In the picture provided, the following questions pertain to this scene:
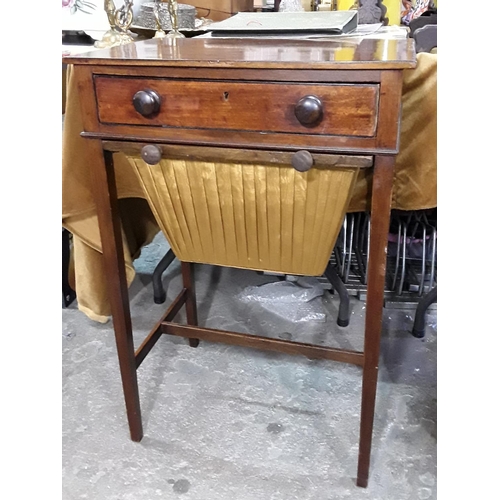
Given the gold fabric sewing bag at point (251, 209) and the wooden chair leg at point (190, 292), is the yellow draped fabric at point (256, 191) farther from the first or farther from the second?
the wooden chair leg at point (190, 292)

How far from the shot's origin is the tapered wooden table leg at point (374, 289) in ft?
2.82

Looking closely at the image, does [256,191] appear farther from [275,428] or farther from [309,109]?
[275,428]

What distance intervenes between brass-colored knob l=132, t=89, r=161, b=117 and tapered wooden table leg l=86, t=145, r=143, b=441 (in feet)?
0.41

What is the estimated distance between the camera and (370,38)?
3.34 feet

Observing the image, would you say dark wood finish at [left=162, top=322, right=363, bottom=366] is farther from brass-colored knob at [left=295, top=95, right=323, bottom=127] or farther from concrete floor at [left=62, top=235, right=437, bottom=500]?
brass-colored knob at [left=295, top=95, right=323, bottom=127]

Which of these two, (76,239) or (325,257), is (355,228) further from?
(76,239)

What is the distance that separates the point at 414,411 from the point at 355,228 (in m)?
0.60

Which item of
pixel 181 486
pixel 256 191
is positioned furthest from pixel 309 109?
pixel 181 486

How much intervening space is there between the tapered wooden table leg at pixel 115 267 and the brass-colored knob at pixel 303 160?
1.16ft

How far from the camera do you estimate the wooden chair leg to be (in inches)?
58.5

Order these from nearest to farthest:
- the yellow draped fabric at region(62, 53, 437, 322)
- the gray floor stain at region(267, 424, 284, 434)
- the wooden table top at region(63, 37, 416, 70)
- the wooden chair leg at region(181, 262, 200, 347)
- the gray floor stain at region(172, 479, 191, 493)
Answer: the wooden table top at region(63, 37, 416, 70) < the yellow draped fabric at region(62, 53, 437, 322) < the gray floor stain at region(172, 479, 191, 493) < the gray floor stain at region(267, 424, 284, 434) < the wooden chair leg at region(181, 262, 200, 347)

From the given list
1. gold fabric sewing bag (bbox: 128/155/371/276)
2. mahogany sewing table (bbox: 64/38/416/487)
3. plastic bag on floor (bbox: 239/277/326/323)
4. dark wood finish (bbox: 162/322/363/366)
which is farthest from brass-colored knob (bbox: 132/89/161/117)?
plastic bag on floor (bbox: 239/277/326/323)

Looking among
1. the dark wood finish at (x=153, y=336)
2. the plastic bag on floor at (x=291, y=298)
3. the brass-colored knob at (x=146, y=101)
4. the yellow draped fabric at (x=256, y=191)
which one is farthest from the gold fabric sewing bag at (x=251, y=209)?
the plastic bag on floor at (x=291, y=298)

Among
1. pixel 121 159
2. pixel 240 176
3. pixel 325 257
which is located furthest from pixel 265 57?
pixel 121 159
